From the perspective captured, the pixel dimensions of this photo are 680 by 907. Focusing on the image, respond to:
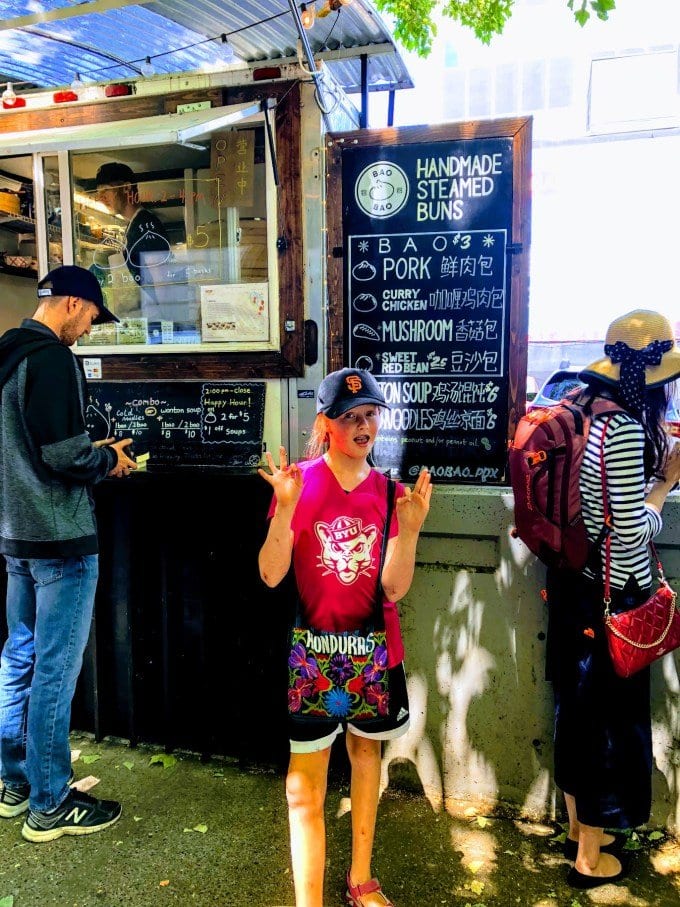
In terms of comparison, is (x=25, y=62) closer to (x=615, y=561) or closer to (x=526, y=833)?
(x=615, y=561)

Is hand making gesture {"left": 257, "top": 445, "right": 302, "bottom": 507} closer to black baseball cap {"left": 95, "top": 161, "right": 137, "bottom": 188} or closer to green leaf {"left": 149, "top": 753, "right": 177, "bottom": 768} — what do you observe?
green leaf {"left": 149, "top": 753, "right": 177, "bottom": 768}

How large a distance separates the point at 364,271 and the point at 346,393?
1662mm

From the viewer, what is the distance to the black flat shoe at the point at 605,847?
3.11 meters

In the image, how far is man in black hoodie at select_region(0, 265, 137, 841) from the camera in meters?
3.03

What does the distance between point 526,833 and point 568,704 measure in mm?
829

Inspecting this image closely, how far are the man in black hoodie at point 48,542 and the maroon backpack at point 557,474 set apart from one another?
75.9 inches

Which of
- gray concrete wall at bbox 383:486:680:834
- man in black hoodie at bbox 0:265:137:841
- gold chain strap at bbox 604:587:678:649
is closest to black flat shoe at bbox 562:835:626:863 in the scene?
gray concrete wall at bbox 383:486:680:834

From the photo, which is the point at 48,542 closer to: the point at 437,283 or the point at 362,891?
the point at 362,891

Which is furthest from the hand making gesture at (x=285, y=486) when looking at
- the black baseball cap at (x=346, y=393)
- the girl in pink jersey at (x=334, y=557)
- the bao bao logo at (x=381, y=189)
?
the bao bao logo at (x=381, y=189)

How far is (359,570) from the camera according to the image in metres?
2.52

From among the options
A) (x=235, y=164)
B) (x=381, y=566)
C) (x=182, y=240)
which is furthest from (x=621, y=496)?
(x=182, y=240)

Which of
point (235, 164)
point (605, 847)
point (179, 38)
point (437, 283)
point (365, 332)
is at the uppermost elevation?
point (179, 38)

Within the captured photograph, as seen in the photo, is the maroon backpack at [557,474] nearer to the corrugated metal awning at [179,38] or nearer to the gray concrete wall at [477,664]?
the gray concrete wall at [477,664]

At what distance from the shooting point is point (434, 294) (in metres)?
3.85
